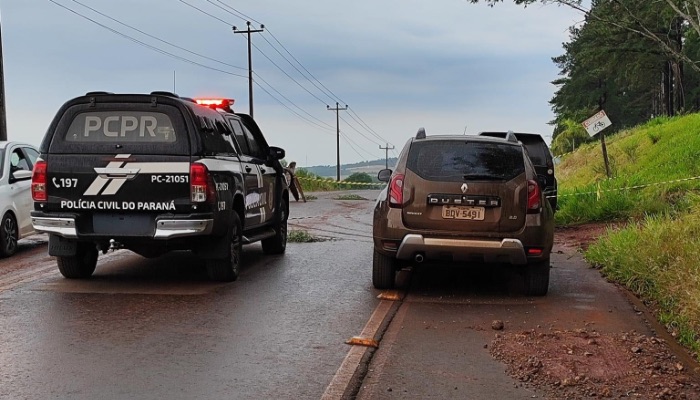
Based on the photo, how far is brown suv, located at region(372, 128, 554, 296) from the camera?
733 centimetres

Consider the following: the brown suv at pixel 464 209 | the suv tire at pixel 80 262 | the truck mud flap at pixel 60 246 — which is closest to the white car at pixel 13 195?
the suv tire at pixel 80 262

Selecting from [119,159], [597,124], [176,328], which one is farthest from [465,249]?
[597,124]

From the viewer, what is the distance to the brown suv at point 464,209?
7.33 metres

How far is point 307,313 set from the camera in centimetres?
→ 687

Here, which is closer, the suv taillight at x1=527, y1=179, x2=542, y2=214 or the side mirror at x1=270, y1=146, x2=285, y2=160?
the suv taillight at x1=527, y1=179, x2=542, y2=214

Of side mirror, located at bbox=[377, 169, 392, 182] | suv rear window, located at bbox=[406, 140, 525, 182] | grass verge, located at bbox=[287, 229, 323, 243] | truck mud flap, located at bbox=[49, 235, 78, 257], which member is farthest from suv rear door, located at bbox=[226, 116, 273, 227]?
grass verge, located at bbox=[287, 229, 323, 243]

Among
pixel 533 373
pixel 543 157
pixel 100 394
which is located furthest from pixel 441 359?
pixel 543 157

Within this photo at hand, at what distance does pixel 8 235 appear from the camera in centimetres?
1080

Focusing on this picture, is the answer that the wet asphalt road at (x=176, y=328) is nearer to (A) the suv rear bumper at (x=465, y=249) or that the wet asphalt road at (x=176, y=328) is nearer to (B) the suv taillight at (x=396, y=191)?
(A) the suv rear bumper at (x=465, y=249)

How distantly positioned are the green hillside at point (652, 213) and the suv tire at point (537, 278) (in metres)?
1.02

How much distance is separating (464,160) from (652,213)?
25.4 ft

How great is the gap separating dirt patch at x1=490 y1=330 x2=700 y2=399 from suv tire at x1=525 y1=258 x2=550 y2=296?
1625 mm

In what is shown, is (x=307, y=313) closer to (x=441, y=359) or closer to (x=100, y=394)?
(x=441, y=359)

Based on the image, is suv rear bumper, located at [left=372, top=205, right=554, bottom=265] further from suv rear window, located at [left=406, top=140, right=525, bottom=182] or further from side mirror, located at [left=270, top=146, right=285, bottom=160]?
side mirror, located at [left=270, top=146, right=285, bottom=160]
